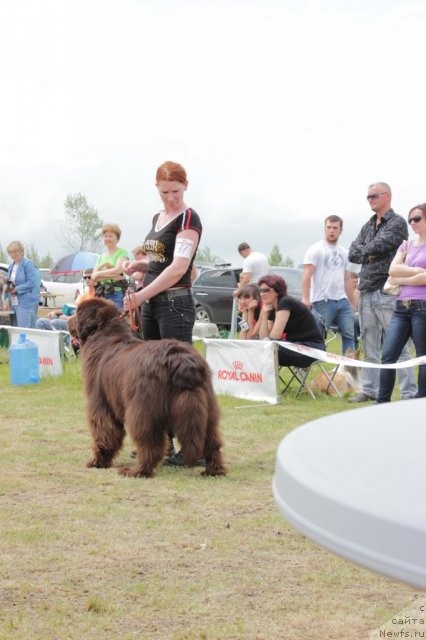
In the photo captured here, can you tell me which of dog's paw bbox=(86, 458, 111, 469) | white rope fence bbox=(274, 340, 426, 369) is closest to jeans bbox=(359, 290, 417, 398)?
white rope fence bbox=(274, 340, 426, 369)

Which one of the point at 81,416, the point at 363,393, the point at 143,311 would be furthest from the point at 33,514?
the point at 363,393

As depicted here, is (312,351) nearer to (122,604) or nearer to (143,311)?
(143,311)

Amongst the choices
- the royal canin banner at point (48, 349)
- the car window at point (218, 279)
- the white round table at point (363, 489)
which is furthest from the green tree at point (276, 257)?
the white round table at point (363, 489)

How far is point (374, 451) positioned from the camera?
0.95 metres

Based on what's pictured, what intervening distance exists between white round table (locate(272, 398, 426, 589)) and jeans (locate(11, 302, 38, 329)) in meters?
11.6

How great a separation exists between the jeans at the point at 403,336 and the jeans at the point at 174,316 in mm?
2384

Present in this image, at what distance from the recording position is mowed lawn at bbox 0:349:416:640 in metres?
2.73

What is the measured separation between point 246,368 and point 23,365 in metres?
2.97

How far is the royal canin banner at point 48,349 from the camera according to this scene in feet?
32.7

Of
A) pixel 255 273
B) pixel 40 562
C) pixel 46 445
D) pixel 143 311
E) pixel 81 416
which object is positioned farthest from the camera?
pixel 255 273

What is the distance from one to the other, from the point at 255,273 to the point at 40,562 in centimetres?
871

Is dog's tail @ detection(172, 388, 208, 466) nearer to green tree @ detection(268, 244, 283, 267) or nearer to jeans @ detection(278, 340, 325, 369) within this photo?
jeans @ detection(278, 340, 325, 369)

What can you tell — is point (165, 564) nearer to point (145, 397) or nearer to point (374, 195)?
point (145, 397)

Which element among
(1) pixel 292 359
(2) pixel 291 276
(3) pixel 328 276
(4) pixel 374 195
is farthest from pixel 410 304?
(2) pixel 291 276
